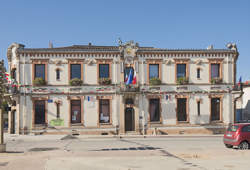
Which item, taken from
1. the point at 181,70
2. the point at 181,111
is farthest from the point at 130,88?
the point at 181,111

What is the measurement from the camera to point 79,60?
2947 cm

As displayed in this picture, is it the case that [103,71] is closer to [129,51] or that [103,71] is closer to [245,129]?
[129,51]

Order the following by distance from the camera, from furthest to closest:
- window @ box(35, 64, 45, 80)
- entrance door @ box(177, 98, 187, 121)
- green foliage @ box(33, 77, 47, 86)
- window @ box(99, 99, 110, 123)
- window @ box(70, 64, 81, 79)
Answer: entrance door @ box(177, 98, 187, 121) < window @ box(99, 99, 110, 123) < window @ box(70, 64, 81, 79) < window @ box(35, 64, 45, 80) < green foliage @ box(33, 77, 47, 86)

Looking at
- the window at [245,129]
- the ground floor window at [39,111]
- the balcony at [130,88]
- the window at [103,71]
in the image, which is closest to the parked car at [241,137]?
the window at [245,129]

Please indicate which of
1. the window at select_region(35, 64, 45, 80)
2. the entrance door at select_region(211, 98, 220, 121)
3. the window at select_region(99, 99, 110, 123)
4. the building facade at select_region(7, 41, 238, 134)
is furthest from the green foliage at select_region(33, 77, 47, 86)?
the entrance door at select_region(211, 98, 220, 121)

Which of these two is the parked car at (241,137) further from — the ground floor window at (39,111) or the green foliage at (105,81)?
the ground floor window at (39,111)

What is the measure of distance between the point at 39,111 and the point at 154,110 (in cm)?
1124

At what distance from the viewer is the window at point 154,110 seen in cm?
3006

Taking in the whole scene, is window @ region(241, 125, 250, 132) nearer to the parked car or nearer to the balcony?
the parked car

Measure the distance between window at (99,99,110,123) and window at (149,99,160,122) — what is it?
426cm

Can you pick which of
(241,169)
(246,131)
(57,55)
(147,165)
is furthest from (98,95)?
(241,169)

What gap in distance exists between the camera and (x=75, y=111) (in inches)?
1162

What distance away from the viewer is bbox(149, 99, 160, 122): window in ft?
98.6

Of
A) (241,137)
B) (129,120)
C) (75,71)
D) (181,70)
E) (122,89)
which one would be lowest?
(129,120)
